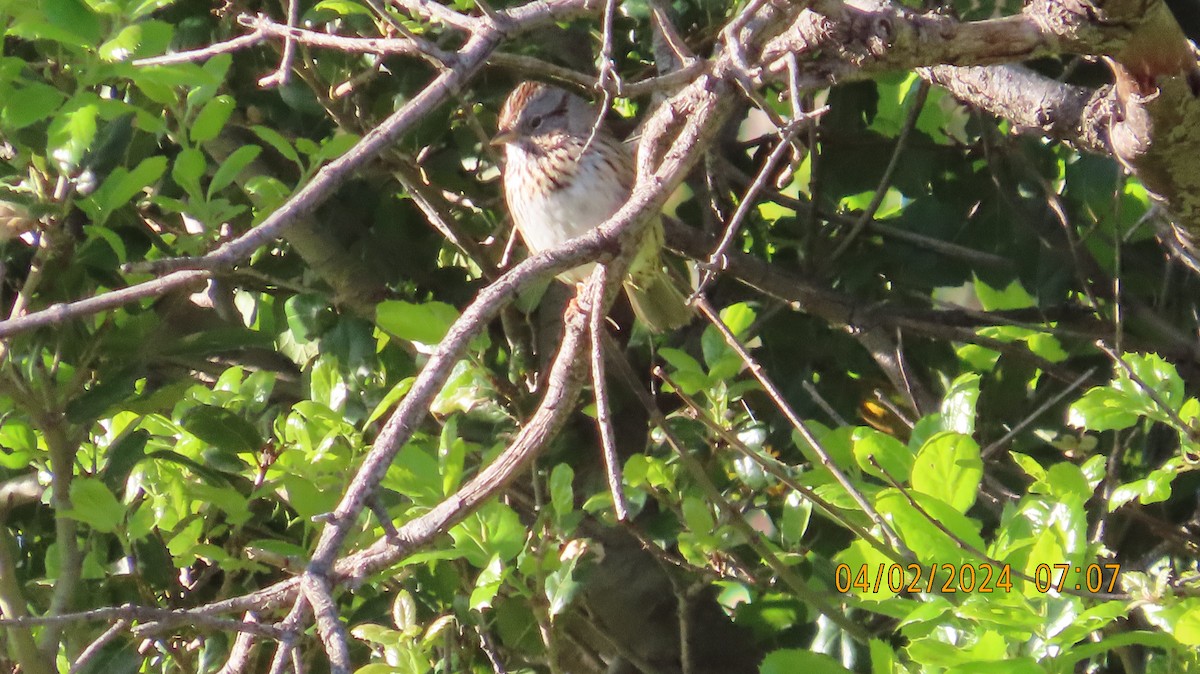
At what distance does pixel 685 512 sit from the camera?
1.95 metres

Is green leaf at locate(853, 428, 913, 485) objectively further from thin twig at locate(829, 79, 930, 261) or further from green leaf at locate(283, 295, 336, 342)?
green leaf at locate(283, 295, 336, 342)

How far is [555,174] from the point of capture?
286 cm

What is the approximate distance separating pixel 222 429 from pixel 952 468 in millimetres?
1214

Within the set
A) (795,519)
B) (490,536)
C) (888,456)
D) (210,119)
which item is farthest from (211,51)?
(795,519)

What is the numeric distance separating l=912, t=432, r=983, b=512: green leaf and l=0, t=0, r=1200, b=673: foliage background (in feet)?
0.41

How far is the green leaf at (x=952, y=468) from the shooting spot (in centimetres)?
139

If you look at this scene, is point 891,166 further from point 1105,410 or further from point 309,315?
point 309,315

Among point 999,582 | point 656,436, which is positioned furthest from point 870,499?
point 656,436

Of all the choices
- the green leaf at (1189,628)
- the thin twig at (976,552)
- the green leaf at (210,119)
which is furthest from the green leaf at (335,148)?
the green leaf at (1189,628)

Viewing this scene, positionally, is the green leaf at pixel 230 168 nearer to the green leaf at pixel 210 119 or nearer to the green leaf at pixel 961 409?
the green leaf at pixel 210 119

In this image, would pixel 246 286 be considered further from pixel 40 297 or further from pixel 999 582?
pixel 999 582

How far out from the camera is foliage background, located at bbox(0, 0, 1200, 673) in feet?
6.01

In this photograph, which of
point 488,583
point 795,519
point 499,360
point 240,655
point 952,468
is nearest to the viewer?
point 240,655

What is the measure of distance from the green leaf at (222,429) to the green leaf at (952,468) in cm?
117
